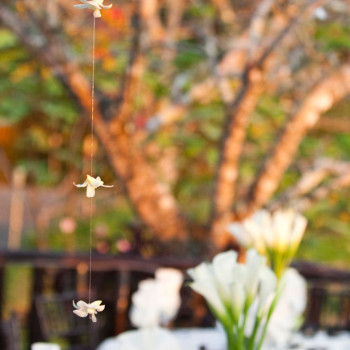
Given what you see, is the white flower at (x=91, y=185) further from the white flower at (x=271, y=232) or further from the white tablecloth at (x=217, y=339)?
the white tablecloth at (x=217, y=339)

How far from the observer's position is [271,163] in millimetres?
5102

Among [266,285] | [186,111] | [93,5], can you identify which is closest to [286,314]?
[266,285]

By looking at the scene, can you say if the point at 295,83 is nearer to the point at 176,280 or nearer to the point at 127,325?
the point at 127,325

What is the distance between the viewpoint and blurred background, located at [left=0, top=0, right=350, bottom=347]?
4695 millimetres

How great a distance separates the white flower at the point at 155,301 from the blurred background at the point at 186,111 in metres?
0.99

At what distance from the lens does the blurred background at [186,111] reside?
4.70 metres

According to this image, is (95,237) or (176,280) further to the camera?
(95,237)

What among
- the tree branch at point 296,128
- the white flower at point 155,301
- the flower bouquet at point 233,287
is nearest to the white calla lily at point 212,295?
the flower bouquet at point 233,287

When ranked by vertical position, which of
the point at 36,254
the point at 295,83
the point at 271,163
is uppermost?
the point at 295,83

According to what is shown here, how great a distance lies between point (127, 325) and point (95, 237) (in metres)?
4.42

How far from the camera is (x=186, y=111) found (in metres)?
6.86

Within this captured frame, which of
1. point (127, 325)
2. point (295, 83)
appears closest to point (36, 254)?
point (127, 325)

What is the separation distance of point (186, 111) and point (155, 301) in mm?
4936

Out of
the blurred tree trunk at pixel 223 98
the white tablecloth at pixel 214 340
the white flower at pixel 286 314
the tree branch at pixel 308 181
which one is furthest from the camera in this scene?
the tree branch at pixel 308 181
